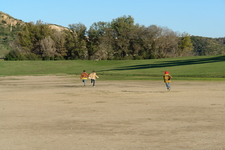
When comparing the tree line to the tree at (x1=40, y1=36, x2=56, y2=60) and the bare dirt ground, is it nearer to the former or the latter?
the tree at (x1=40, y1=36, x2=56, y2=60)

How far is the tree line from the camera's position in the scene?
354ft

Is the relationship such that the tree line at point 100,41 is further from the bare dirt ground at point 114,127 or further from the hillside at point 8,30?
the bare dirt ground at point 114,127

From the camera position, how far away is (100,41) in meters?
113

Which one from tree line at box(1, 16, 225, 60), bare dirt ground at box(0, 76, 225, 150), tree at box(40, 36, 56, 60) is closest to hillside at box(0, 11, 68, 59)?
tree line at box(1, 16, 225, 60)

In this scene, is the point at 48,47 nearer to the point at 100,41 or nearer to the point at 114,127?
the point at 100,41

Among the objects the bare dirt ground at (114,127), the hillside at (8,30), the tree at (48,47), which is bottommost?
the bare dirt ground at (114,127)

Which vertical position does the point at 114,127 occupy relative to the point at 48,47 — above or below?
below

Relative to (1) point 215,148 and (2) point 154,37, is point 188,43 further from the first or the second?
(1) point 215,148

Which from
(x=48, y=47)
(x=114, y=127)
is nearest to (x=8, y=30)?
(x=48, y=47)

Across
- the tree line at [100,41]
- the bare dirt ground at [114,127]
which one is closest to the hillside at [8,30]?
the tree line at [100,41]

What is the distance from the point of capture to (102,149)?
30.6 feet

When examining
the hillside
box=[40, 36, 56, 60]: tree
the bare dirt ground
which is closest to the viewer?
the bare dirt ground

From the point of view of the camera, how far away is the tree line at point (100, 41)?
108 metres

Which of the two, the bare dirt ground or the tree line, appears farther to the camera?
the tree line
